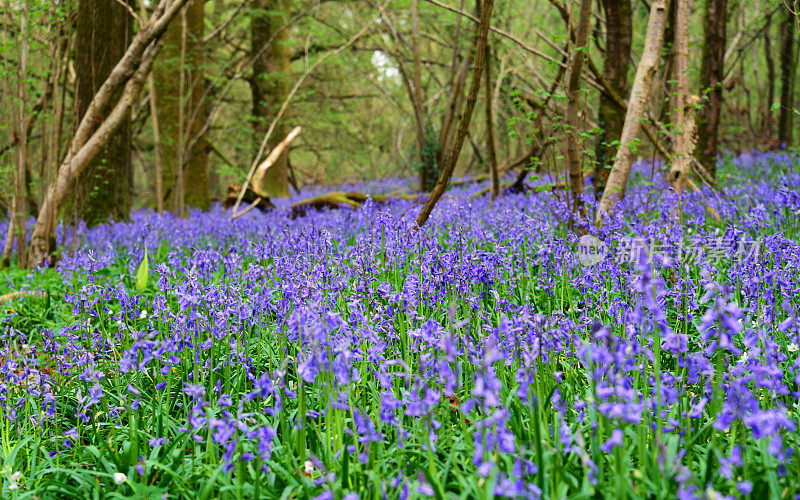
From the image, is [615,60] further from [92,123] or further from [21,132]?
[21,132]

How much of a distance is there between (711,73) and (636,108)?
477cm

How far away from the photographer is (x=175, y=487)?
7.28ft

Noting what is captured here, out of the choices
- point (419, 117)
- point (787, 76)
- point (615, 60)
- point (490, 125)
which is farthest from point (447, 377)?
point (787, 76)

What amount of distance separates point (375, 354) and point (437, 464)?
46cm

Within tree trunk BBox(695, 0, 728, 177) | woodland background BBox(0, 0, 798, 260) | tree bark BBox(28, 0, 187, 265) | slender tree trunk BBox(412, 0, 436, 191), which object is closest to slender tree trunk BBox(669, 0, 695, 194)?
woodland background BBox(0, 0, 798, 260)

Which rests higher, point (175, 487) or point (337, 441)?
point (337, 441)

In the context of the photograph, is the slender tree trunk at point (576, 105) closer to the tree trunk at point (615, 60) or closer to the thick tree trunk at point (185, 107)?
→ the tree trunk at point (615, 60)

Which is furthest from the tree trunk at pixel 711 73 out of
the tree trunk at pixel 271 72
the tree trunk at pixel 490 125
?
the tree trunk at pixel 271 72

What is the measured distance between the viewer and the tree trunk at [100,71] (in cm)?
748

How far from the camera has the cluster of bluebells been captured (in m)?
1.75

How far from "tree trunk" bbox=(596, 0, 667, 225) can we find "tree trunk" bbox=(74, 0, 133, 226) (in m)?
5.84

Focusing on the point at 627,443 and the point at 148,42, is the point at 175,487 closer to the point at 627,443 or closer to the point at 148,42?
the point at 627,443

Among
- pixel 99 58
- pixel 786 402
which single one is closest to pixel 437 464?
pixel 786 402

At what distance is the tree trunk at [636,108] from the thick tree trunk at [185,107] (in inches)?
330
